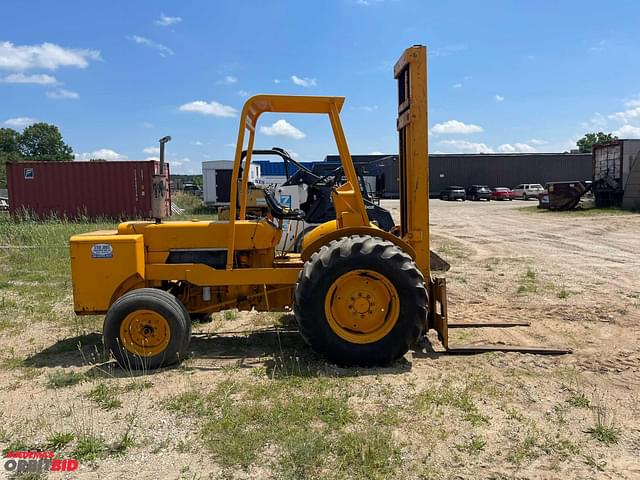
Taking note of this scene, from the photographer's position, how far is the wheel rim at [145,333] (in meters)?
5.18

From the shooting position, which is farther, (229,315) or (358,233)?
(229,315)

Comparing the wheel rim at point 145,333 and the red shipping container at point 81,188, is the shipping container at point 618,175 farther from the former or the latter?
the wheel rim at point 145,333

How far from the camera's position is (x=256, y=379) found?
16.1ft

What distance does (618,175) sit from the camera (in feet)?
93.9

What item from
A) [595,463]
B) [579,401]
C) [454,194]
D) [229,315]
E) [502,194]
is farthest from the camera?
[454,194]

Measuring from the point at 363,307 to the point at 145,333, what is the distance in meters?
2.17

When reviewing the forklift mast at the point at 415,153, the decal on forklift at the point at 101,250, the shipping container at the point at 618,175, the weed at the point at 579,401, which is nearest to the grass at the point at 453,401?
the weed at the point at 579,401

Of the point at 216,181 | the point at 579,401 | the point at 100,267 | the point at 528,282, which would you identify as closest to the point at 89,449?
the point at 100,267

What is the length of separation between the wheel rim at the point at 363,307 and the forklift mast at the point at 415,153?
2.43 ft

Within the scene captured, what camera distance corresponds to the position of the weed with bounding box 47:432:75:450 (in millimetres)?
3698

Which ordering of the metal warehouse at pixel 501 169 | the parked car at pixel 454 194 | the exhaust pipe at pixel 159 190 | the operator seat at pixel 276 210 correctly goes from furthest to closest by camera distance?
the metal warehouse at pixel 501 169 → the parked car at pixel 454 194 → the operator seat at pixel 276 210 → the exhaust pipe at pixel 159 190

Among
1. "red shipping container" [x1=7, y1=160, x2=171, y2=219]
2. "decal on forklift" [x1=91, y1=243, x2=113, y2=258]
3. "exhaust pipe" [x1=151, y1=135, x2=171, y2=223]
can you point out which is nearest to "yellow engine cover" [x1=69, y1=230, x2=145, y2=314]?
"decal on forklift" [x1=91, y1=243, x2=113, y2=258]

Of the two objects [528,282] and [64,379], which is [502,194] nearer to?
[528,282]

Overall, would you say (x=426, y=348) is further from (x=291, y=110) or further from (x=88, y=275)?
(x=88, y=275)
